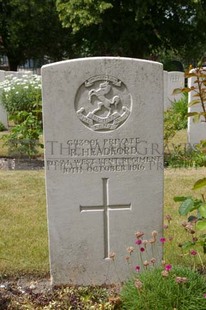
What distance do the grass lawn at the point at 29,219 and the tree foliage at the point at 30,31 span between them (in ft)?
Result: 67.6

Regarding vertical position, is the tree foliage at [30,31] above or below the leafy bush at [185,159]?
above

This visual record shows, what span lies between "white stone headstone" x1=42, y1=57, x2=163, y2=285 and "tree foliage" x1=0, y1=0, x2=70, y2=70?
2353cm

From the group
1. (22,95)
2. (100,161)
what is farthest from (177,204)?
(22,95)

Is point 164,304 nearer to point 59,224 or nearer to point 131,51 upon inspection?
point 59,224

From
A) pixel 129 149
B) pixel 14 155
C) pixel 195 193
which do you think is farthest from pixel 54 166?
pixel 14 155

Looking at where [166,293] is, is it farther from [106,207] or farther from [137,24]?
[137,24]

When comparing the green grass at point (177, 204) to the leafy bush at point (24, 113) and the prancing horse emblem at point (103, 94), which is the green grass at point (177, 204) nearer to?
the prancing horse emblem at point (103, 94)

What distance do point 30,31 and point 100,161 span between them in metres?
26.1

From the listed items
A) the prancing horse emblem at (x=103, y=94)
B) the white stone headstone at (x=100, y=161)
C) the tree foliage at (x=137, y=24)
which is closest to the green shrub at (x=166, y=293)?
the white stone headstone at (x=100, y=161)

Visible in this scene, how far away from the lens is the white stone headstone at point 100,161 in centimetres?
329

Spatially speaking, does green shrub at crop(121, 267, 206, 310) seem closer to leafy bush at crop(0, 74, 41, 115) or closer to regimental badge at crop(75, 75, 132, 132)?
regimental badge at crop(75, 75, 132, 132)

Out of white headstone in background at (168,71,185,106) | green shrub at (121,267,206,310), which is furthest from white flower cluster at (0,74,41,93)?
green shrub at (121,267,206,310)

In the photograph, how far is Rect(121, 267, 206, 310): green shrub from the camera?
293 cm

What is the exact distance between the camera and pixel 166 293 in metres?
2.95
